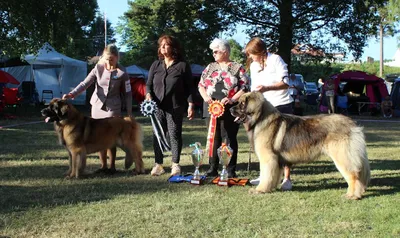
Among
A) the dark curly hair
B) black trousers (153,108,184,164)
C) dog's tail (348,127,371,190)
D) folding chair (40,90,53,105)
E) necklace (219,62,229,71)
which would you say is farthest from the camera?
folding chair (40,90,53,105)

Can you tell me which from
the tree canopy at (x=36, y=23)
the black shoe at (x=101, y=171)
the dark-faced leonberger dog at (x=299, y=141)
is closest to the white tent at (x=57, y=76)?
the tree canopy at (x=36, y=23)

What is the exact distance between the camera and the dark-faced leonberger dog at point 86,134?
5.32 metres

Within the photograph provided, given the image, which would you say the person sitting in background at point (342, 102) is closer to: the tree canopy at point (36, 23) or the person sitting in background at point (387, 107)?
the person sitting in background at point (387, 107)

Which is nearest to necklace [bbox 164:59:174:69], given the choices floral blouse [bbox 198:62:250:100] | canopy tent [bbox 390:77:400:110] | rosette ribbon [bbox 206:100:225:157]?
floral blouse [bbox 198:62:250:100]

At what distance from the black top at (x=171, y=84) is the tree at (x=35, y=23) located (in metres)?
9.39

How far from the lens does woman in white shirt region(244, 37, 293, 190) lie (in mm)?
4910

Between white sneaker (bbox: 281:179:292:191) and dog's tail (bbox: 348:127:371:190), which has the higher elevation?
dog's tail (bbox: 348:127:371:190)

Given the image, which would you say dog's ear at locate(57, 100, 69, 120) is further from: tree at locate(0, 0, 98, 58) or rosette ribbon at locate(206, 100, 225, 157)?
tree at locate(0, 0, 98, 58)

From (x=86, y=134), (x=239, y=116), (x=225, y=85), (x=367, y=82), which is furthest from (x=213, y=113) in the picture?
(x=367, y=82)

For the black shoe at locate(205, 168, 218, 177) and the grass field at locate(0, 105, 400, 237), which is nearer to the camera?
the grass field at locate(0, 105, 400, 237)

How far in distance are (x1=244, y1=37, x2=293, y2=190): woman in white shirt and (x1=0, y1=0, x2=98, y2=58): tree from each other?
1050cm

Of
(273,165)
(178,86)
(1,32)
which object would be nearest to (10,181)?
(178,86)

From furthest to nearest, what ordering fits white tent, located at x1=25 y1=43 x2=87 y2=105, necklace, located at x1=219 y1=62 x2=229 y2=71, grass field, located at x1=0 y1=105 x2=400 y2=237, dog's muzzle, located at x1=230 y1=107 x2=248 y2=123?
white tent, located at x1=25 y1=43 x2=87 y2=105 → necklace, located at x1=219 y1=62 x2=229 y2=71 → dog's muzzle, located at x1=230 y1=107 x2=248 y2=123 → grass field, located at x1=0 y1=105 x2=400 y2=237

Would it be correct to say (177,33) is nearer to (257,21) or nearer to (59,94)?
(257,21)
